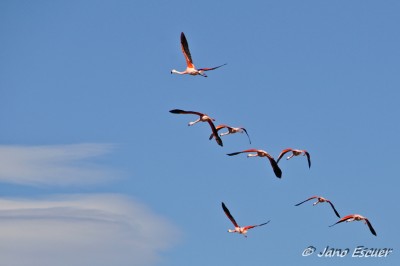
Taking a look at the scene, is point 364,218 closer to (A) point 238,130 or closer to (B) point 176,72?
(A) point 238,130

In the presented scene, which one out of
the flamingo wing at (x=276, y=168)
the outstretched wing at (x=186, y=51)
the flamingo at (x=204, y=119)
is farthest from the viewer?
the outstretched wing at (x=186, y=51)

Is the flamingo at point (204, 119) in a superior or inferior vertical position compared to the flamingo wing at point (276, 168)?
superior

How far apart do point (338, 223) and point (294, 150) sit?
5.61 m

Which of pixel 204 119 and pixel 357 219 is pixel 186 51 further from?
pixel 357 219

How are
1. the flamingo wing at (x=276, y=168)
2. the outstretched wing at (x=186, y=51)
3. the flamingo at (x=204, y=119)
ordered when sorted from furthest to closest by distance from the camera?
the outstretched wing at (x=186, y=51), the flamingo wing at (x=276, y=168), the flamingo at (x=204, y=119)

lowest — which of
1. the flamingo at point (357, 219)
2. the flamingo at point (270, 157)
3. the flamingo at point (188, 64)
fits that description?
the flamingo at point (357, 219)

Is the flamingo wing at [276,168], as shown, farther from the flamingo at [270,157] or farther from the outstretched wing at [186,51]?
the outstretched wing at [186,51]

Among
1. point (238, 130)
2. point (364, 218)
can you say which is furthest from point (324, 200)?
point (238, 130)

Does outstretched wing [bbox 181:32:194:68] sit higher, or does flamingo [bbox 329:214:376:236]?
outstretched wing [bbox 181:32:194:68]

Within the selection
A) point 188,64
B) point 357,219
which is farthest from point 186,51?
point 357,219

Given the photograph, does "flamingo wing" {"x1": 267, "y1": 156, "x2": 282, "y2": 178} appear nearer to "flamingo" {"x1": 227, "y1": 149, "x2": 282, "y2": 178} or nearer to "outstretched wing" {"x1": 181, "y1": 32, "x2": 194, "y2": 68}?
"flamingo" {"x1": 227, "y1": 149, "x2": 282, "y2": 178}

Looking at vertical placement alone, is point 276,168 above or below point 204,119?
below

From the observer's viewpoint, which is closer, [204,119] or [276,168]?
[276,168]

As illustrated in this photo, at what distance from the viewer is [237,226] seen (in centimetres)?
8269
